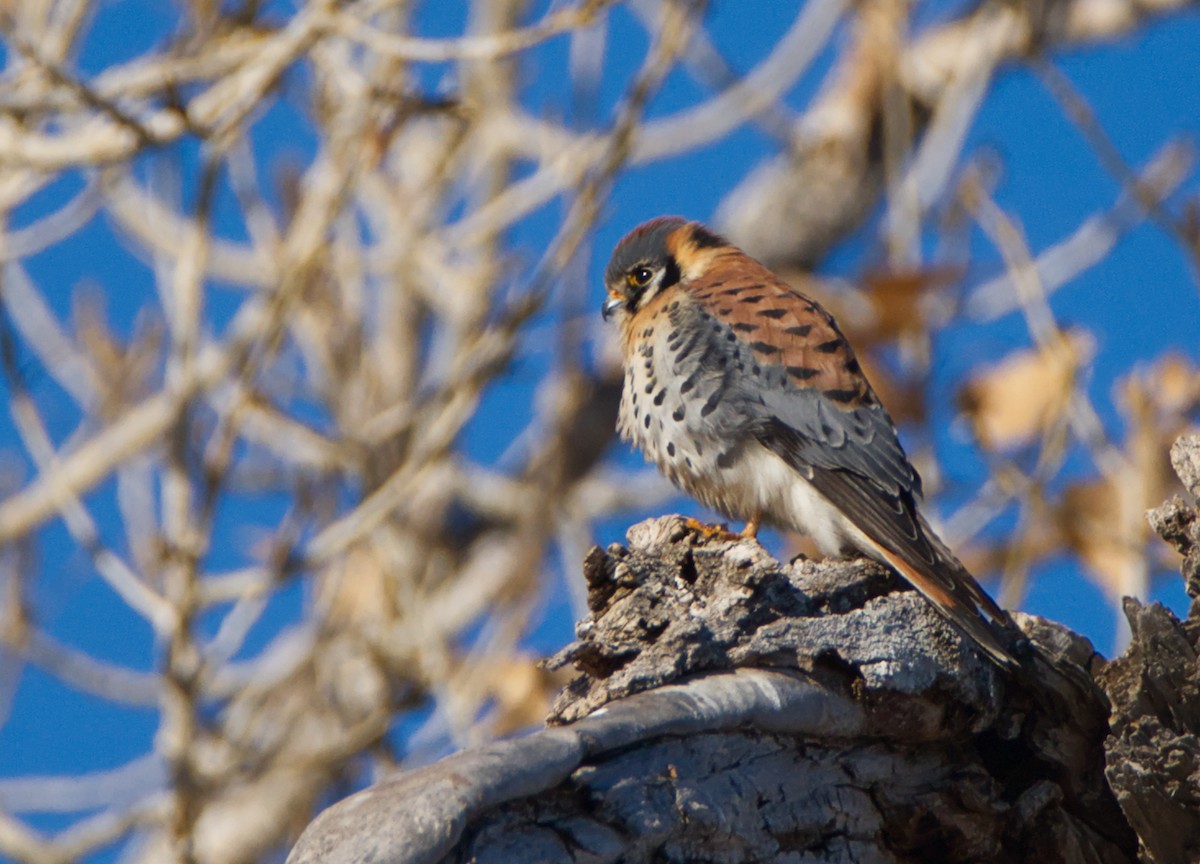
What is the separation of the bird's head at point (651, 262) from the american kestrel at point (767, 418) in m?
0.34

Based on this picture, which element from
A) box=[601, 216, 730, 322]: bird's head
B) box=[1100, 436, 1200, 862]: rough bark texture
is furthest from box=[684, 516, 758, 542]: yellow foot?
box=[601, 216, 730, 322]: bird's head

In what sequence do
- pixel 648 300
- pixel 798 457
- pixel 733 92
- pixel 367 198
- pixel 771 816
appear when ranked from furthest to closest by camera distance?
pixel 367 198
pixel 733 92
pixel 648 300
pixel 798 457
pixel 771 816

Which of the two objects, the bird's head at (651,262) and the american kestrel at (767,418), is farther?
the bird's head at (651,262)

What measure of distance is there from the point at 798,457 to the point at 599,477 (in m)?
4.24

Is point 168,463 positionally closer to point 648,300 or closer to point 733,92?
point 648,300

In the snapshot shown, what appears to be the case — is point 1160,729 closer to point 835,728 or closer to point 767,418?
point 835,728

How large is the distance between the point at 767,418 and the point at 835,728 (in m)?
1.43

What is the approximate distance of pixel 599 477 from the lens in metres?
7.85

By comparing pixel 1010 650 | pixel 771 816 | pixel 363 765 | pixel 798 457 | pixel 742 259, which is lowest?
pixel 771 816

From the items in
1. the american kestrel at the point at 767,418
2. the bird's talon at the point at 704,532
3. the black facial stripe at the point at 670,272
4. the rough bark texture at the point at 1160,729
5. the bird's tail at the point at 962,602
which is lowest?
the rough bark texture at the point at 1160,729

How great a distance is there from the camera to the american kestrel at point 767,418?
3.60 m

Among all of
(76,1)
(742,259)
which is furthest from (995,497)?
(76,1)

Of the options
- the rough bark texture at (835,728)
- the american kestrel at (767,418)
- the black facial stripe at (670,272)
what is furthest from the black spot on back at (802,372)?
the rough bark texture at (835,728)

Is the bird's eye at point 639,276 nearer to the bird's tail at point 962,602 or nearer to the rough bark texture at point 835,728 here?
the bird's tail at point 962,602
